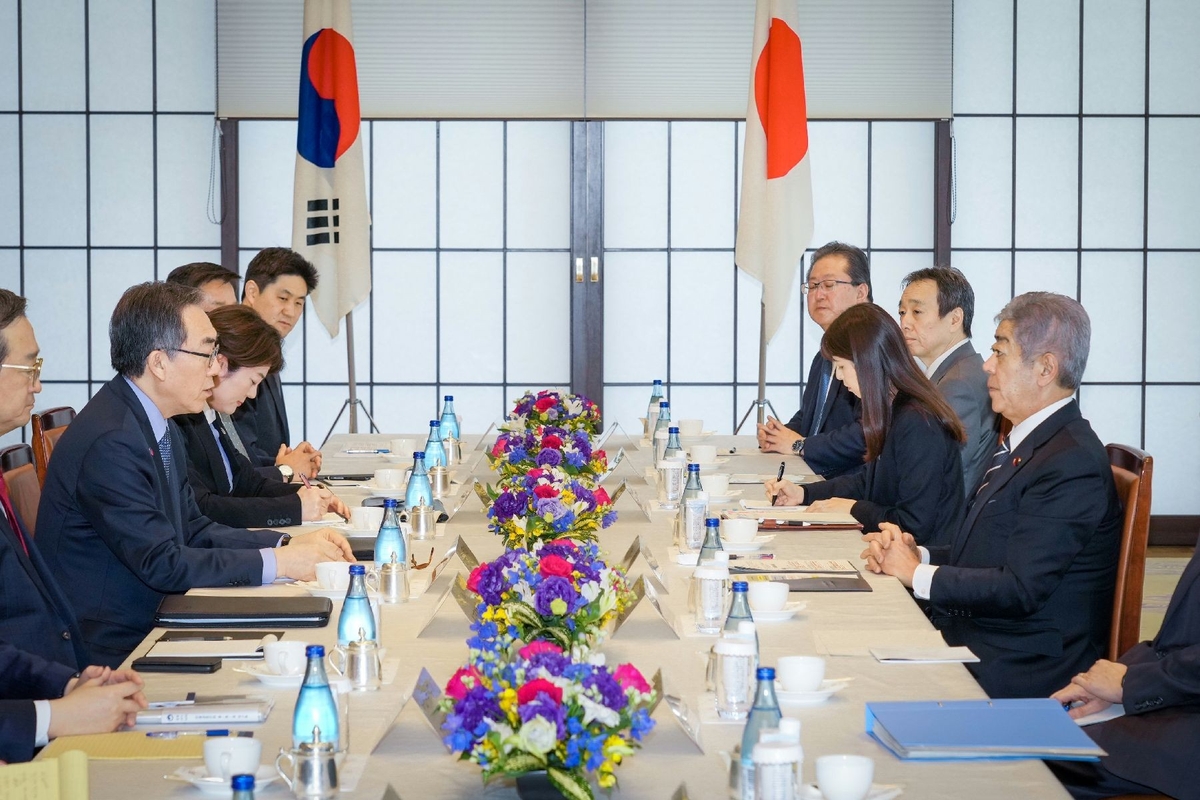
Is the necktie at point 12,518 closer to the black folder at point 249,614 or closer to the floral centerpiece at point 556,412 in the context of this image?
the black folder at point 249,614

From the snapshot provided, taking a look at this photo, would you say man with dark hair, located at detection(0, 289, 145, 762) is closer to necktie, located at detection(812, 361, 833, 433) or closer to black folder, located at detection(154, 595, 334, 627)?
black folder, located at detection(154, 595, 334, 627)

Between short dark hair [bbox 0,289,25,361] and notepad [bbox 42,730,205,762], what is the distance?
0.92m

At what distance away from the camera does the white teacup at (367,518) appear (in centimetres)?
331

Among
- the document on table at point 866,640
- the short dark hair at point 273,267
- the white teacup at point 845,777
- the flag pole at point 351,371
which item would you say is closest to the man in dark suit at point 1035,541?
the document on table at point 866,640

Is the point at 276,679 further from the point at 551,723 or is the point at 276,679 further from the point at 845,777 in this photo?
the point at 845,777

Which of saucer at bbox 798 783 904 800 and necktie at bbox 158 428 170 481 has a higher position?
→ necktie at bbox 158 428 170 481

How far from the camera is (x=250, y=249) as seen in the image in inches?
268

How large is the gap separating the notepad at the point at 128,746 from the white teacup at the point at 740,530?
5.07ft

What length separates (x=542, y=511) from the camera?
8.91ft

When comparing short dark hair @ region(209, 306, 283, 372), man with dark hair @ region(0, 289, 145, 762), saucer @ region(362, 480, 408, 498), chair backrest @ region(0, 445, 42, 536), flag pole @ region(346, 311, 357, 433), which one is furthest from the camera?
flag pole @ region(346, 311, 357, 433)

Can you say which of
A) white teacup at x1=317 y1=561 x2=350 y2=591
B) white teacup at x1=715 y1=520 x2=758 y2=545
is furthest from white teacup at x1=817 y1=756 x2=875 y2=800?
white teacup at x1=715 y1=520 x2=758 y2=545

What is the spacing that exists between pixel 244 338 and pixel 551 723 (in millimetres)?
2469

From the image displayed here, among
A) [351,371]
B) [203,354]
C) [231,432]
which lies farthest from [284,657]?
[351,371]

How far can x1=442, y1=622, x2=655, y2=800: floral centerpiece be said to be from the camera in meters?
1.42
